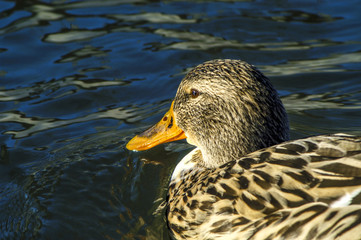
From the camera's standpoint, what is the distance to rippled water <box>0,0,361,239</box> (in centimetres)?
604

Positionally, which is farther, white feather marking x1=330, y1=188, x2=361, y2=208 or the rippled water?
the rippled water

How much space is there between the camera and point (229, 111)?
545cm

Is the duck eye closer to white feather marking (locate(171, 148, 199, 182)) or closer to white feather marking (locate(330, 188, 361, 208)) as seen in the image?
white feather marking (locate(171, 148, 199, 182))

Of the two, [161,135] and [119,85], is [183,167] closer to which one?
[161,135]

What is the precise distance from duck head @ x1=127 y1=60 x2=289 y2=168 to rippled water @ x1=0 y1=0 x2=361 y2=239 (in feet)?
3.04

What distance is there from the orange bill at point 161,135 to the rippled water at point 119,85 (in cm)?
39

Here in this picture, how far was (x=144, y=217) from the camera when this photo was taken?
19.0 feet

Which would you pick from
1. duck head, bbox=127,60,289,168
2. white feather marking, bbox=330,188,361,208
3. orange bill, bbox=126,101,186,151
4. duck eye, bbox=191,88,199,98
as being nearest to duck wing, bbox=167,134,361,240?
white feather marking, bbox=330,188,361,208

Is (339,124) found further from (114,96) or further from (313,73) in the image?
(114,96)

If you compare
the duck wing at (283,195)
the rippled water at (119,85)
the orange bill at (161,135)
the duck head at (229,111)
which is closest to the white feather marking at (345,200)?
the duck wing at (283,195)

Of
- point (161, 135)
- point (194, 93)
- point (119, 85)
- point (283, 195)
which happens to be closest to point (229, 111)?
point (194, 93)

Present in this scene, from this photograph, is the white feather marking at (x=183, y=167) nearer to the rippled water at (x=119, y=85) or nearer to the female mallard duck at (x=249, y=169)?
the female mallard duck at (x=249, y=169)

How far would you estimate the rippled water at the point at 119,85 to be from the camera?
6043 mm

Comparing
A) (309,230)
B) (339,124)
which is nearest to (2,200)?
(309,230)
